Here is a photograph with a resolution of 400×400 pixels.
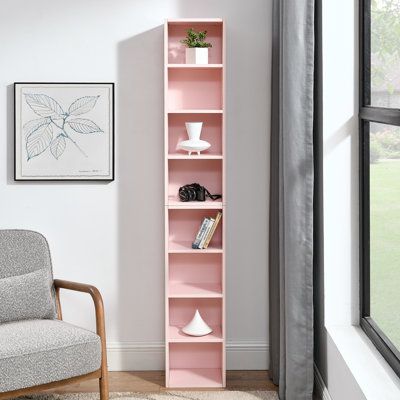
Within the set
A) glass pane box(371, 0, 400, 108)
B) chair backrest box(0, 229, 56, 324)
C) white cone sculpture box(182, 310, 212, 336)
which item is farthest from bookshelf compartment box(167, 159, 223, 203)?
glass pane box(371, 0, 400, 108)

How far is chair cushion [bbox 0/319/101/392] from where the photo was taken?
3158 mm

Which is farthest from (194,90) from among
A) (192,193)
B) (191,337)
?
(191,337)

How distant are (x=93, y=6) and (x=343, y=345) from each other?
220cm

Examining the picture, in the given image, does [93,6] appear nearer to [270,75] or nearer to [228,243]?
[270,75]

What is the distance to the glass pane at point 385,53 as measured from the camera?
2746mm

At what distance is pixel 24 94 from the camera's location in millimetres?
4023

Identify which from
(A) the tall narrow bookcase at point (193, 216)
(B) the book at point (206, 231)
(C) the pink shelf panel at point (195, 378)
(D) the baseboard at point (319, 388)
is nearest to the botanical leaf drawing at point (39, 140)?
(A) the tall narrow bookcase at point (193, 216)

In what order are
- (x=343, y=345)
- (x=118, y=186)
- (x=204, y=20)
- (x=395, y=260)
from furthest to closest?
(x=118, y=186) → (x=204, y=20) → (x=343, y=345) → (x=395, y=260)

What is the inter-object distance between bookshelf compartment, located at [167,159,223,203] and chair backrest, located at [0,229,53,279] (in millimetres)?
735

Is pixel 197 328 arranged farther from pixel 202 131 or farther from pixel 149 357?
pixel 202 131

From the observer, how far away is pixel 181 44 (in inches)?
159

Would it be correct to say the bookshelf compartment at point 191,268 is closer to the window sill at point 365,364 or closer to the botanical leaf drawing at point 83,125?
the botanical leaf drawing at point 83,125

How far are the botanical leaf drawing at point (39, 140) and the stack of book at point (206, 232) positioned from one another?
950mm

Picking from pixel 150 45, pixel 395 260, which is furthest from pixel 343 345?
pixel 150 45
